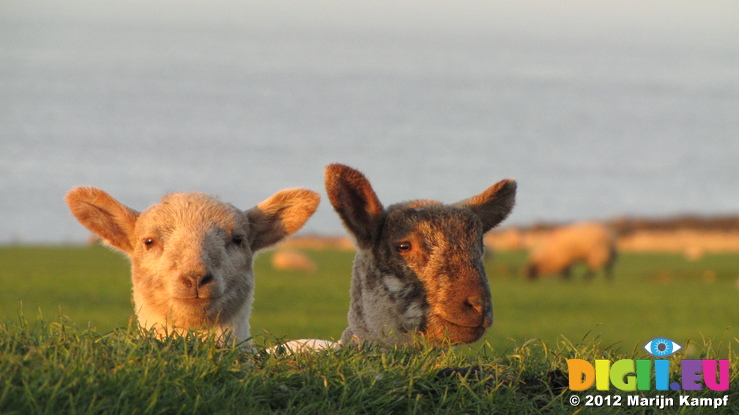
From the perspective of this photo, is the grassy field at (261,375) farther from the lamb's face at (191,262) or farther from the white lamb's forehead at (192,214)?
the white lamb's forehead at (192,214)

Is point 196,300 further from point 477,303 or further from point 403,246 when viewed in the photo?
point 477,303

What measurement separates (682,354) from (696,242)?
56.9 meters

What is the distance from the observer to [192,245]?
810cm

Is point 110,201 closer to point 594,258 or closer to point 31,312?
point 31,312

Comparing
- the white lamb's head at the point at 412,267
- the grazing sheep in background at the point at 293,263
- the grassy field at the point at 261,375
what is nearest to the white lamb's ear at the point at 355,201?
the white lamb's head at the point at 412,267

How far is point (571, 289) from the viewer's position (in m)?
42.3

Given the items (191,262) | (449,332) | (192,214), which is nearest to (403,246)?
(449,332)

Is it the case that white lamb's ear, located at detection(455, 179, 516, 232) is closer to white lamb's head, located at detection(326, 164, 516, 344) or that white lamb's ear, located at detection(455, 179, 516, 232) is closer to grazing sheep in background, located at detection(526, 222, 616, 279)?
white lamb's head, located at detection(326, 164, 516, 344)

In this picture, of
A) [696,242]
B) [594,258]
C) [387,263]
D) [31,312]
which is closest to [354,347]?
[387,263]

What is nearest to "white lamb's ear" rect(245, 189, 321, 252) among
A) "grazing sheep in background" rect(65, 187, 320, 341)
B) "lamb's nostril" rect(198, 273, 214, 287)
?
"grazing sheep in background" rect(65, 187, 320, 341)

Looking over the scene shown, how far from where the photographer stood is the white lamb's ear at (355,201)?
802 cm

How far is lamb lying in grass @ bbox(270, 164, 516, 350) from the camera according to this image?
7477mm

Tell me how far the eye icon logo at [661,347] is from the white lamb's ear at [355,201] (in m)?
2.95

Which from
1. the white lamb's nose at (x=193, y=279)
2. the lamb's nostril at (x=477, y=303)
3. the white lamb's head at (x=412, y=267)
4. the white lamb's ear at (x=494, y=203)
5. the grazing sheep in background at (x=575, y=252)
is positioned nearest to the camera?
the lamb's nostril at (x=477, y=303)
